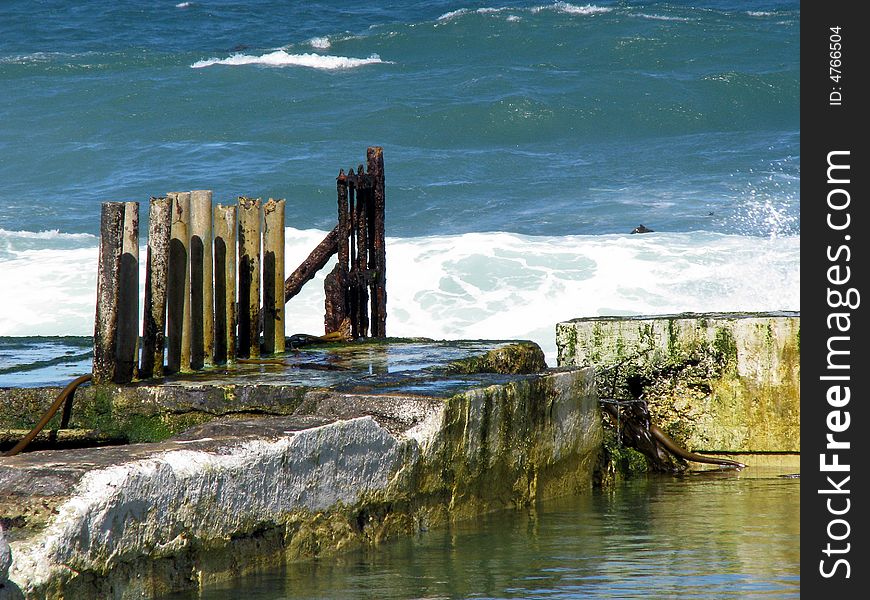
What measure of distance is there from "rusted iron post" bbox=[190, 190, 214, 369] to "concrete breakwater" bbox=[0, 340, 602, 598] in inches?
9.9

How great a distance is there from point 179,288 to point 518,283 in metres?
9.89

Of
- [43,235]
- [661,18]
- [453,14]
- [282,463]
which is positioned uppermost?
[453,14]

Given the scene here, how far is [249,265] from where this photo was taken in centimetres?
736

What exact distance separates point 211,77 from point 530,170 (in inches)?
396

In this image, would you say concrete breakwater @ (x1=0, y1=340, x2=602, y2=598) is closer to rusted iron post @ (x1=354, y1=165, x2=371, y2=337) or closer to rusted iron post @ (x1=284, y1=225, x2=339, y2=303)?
rusted iron post @ (x1=354, y1=165, x2=371, y2=337)

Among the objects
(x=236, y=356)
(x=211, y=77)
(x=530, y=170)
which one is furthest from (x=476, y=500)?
(x=211, y=77)

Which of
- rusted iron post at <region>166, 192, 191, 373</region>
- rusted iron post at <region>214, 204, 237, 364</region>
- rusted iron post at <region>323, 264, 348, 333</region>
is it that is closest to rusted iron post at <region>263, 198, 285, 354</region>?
rusted iron post at <region>214, 204, 237, 364</region>

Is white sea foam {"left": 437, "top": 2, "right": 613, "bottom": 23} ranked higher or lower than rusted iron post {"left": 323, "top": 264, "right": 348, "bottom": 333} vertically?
higher

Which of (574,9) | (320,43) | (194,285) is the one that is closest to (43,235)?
(320,43)

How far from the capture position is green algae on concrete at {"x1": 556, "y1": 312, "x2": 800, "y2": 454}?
325 inches

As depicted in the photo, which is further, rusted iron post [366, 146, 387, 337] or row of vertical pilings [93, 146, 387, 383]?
rusted iron post [366, 146, 387, 337]

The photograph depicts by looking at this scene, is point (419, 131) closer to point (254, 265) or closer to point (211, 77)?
point (211, 77)

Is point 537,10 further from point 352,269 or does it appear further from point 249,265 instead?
point 249,265
